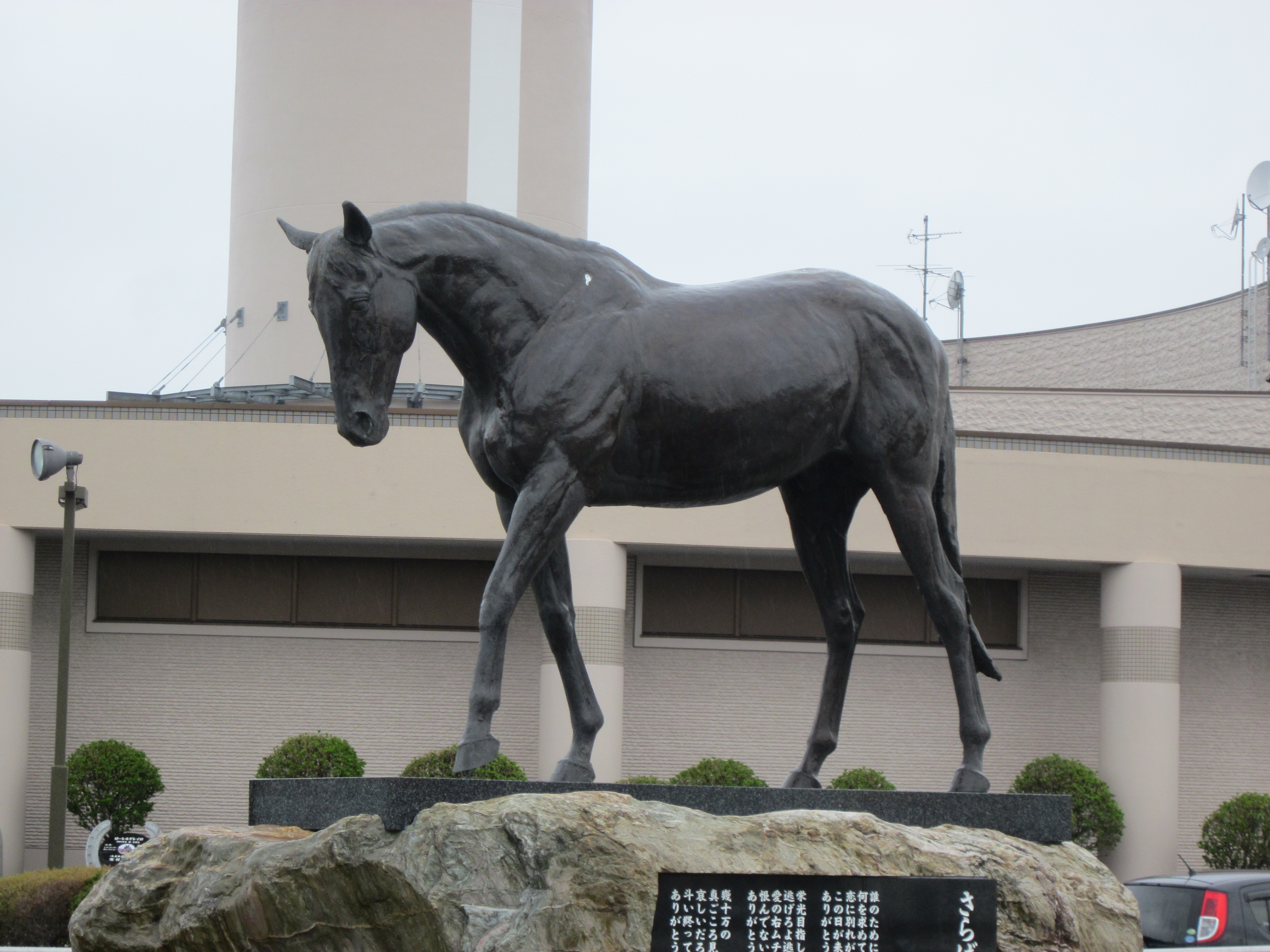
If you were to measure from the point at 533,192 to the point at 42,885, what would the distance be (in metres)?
20.0

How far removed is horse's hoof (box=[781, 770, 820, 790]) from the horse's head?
241 cm

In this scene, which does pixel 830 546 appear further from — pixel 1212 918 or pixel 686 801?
pixel 1212 918

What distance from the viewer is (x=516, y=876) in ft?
17.0

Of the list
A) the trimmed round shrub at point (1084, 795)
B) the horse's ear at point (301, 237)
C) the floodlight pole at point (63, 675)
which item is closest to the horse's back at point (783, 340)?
the horse's ear at point (301, 237)

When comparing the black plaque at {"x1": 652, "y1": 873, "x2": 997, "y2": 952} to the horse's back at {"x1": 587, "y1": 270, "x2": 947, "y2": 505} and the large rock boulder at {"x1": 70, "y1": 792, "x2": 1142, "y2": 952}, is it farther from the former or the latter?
the horse's back at {"x1": 587, "y1": 270, "x2": 947, "y2": 505}

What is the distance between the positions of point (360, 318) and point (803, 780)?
2.83m

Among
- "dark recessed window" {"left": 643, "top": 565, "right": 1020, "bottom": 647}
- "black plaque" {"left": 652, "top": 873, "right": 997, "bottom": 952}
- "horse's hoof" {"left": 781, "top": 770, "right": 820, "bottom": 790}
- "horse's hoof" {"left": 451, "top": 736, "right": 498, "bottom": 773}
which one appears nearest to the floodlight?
"dark recessed window" {"left": 643, "top": 565, "right": 1020, "bottom": 647}

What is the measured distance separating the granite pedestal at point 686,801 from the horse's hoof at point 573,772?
0.10m

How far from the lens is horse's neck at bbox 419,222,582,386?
6.03 metres

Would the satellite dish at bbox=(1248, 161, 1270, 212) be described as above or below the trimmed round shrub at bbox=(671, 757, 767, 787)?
above

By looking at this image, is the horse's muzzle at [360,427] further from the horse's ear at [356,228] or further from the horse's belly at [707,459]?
the horse's belly at [707,459]

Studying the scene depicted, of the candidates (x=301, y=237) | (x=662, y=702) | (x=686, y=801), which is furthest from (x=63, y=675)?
(x=686, y=801)

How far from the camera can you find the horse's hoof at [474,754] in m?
5.55

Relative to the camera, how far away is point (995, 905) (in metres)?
5.51
